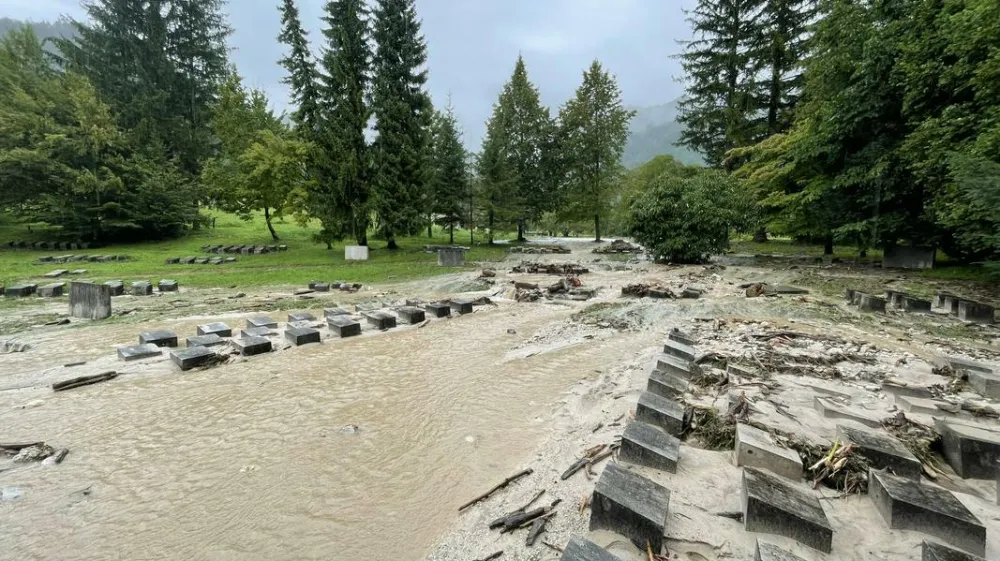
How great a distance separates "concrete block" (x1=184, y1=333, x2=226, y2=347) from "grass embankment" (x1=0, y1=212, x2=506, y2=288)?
7.17m

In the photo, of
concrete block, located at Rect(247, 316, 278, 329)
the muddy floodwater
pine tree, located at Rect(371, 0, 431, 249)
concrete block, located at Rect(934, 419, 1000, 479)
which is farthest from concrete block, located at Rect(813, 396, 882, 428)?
pine tree, located at Rect(371, 0, 431, 249)

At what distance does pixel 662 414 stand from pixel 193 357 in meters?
6.31

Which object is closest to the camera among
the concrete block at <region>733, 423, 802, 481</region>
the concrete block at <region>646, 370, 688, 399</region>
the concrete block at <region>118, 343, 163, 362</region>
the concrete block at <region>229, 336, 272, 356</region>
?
the concrete block at <region>733, 423, 802, 481</region>

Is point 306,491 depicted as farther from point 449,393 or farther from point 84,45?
point 84,45

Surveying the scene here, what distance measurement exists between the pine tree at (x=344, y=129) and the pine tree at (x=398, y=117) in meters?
0.84

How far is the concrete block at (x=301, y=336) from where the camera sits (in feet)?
21.9

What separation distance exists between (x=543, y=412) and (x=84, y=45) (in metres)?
42.1

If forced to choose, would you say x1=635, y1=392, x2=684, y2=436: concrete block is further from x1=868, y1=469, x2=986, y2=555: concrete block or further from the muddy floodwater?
x1=868, y1=469, x2=986, y2=555: concrete block

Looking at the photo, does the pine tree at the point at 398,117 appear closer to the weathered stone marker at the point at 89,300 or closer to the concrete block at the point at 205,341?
the weathered stone marker at the point at 89,300

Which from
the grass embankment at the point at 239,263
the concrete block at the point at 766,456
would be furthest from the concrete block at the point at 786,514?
the grass embankment at the point at 239,263

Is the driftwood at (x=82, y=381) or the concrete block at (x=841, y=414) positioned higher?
the concrete block at (x=841, y=414)

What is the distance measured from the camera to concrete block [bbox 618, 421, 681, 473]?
2725 millimetres

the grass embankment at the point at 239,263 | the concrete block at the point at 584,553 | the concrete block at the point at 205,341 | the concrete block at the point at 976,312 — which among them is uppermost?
the grass embankment at the point at 239,263

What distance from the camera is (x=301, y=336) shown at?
666cm
